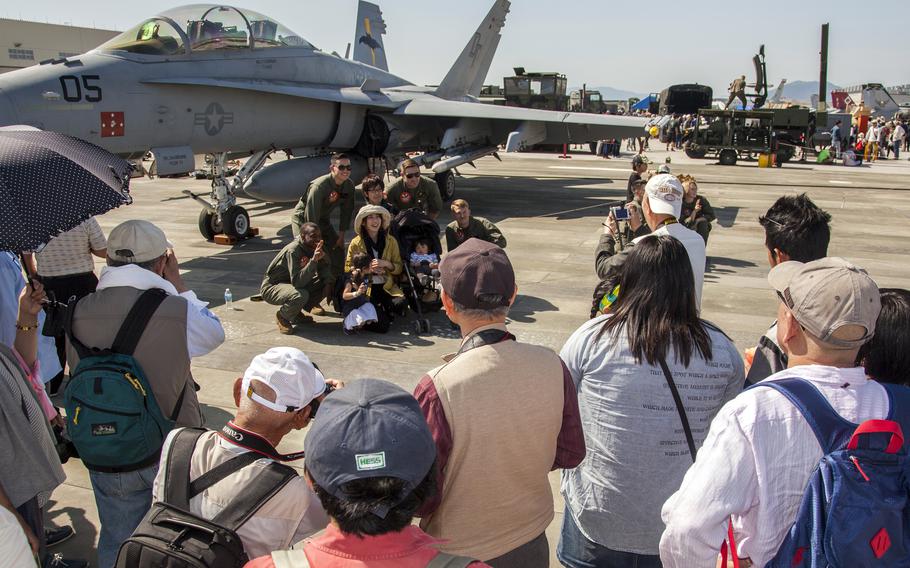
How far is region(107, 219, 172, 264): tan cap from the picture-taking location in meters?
3.31

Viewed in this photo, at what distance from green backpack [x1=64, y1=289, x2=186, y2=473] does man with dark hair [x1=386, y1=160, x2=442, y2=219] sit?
19.6 feet

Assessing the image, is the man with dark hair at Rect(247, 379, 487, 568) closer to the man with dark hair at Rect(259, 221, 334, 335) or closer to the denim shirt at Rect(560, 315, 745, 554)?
the denim shirt at Rect(560, 315, 745, 554)

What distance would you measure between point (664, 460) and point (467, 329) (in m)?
0.89

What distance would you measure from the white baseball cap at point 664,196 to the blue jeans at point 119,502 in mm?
3219

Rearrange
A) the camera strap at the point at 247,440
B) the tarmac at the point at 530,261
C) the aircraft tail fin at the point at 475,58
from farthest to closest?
the aircraft tail fin at the point at 475,58 < the tarmac at the point at 530,261 < the camera strap at the point at 247,440

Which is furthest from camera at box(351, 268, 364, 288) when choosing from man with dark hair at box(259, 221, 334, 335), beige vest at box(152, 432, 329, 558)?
beige vest at box(152, 432, 329, 558)

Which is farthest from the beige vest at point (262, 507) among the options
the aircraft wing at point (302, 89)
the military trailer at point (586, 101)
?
the military trailer at point (586, 101)

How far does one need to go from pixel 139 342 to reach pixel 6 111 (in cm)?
703

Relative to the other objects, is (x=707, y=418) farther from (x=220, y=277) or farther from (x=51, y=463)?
(x=220, y=277)

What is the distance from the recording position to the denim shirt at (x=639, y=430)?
258cm

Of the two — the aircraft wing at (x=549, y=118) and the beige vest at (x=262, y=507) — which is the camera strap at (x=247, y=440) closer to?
the beige vest at (x=262, y=507)

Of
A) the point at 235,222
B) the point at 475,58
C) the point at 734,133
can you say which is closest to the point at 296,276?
the point at 235,222

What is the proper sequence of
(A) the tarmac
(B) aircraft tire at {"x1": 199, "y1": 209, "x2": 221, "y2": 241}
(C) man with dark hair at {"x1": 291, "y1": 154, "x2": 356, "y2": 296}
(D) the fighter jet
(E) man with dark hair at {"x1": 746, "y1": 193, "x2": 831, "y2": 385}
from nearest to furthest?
(E) man with dark hair at {"x1": 746, "y1": 193, "x2": 831, "y2": 385}
(A) the tarmac
(C) man with dark hair at {"x1": 291, "y1": 154, "x2": 356, "y2": 296}
(D) the fighter jet
(B) aircraft tire at {"x1": 199, "y1": 209, "x2": 221, "y2": 241}

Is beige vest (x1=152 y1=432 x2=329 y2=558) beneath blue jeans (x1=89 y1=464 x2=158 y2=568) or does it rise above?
above
